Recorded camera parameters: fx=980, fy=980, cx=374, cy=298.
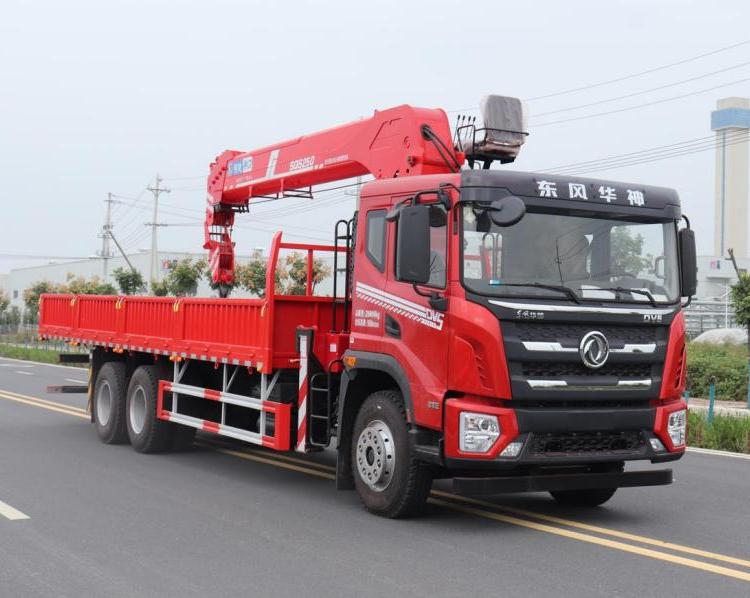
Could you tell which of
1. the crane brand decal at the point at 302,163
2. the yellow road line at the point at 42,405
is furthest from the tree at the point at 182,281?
the crane brand decal at the point at 302,163

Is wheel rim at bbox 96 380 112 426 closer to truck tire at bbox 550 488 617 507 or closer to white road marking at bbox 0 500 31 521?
white road marking at bbox 0 500 31 521

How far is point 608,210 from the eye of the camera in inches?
298

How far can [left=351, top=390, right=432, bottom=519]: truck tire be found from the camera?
7531mm

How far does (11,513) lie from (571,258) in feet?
15.8

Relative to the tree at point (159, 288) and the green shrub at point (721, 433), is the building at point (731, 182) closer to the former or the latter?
the tree at point (159, 288)

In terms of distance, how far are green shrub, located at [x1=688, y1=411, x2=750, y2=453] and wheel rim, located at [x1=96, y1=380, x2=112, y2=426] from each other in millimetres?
7952

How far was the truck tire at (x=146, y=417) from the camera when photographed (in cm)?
1141

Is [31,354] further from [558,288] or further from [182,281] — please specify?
[558,288]

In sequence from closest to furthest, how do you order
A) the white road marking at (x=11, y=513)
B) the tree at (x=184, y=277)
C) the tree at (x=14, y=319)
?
the white road marking at (x=11, y=513) < the tree at (x=184, y=277) < the tree at (x=14, y=319)

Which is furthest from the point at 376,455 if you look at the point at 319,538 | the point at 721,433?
the point at 721,433

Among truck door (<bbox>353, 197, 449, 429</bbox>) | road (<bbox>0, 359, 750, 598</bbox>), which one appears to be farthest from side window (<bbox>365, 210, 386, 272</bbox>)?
road (<bbox>0, 359, 750, 598</bbox>)

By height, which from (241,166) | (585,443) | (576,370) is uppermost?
(241,166)

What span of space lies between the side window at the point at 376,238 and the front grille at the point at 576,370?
158 cm

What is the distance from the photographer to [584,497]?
855cm
